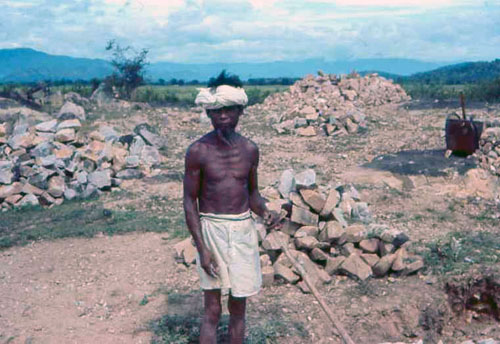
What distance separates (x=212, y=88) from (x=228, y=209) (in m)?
0.77

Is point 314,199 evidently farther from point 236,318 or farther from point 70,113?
point 70,113

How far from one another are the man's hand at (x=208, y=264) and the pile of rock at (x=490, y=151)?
796 centimetres

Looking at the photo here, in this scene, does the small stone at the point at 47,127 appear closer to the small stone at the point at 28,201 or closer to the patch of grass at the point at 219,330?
the small stone at the point at 28,201

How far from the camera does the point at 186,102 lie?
2416 centimetres

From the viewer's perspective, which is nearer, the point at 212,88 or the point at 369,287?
the point at 212,88

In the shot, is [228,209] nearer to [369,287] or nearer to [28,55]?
[369,287]

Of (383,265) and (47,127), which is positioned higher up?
(47,127)

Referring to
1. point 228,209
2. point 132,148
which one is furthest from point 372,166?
point 228,209

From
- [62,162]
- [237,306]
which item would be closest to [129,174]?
[62,162]

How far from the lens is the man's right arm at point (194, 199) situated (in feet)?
10.4

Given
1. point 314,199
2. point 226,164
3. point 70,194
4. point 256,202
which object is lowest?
point 70,194

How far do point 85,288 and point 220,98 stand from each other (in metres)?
3.03

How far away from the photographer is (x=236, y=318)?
3.46 meters

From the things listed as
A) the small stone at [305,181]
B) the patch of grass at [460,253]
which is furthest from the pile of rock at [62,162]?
the patch of grass at [460,253]
